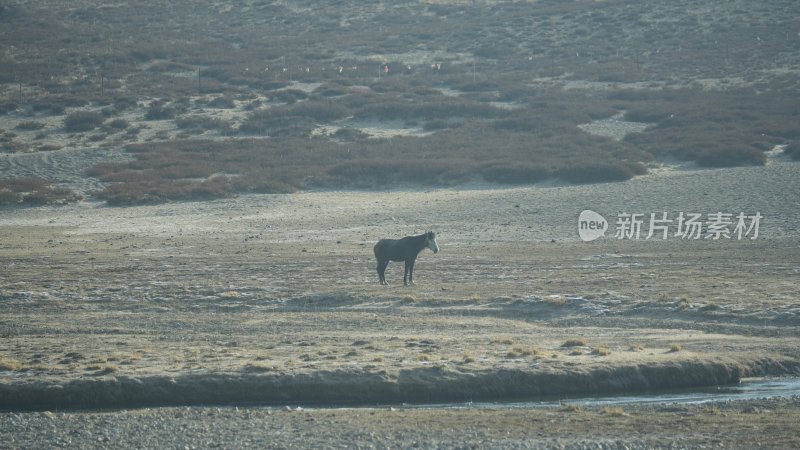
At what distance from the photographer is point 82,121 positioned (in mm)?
69562

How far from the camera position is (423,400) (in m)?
18.0

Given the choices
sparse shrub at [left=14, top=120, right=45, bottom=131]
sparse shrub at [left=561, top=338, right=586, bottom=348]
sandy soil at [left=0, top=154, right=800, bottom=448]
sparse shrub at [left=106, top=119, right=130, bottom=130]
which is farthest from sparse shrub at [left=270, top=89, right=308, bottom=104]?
sparse shrub at [left=561, top=338, right=586, bottom=348]

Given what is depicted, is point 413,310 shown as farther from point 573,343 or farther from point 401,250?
point 573,343

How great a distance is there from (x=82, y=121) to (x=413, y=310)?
163 feet

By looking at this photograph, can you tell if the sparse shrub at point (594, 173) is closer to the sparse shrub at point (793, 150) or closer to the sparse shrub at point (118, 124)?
the sparse shrub at point (793, 150)

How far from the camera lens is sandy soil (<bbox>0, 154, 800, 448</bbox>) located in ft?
59.0

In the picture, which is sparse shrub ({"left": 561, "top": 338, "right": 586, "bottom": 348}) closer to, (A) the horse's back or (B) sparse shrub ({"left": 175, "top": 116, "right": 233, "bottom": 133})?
(A) the horse's back

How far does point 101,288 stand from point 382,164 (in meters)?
28.8

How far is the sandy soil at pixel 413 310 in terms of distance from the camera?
18.0m

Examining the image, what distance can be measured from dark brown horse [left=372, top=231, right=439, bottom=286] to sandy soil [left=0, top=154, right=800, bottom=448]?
25.2 inches

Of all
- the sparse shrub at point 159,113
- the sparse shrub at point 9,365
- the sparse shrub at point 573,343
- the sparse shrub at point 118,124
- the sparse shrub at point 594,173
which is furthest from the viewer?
the sparse shrub at point 159,113

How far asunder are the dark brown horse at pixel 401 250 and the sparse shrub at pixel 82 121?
44.4 metres

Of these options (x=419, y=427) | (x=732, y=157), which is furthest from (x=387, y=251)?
(x=732, y=157)
